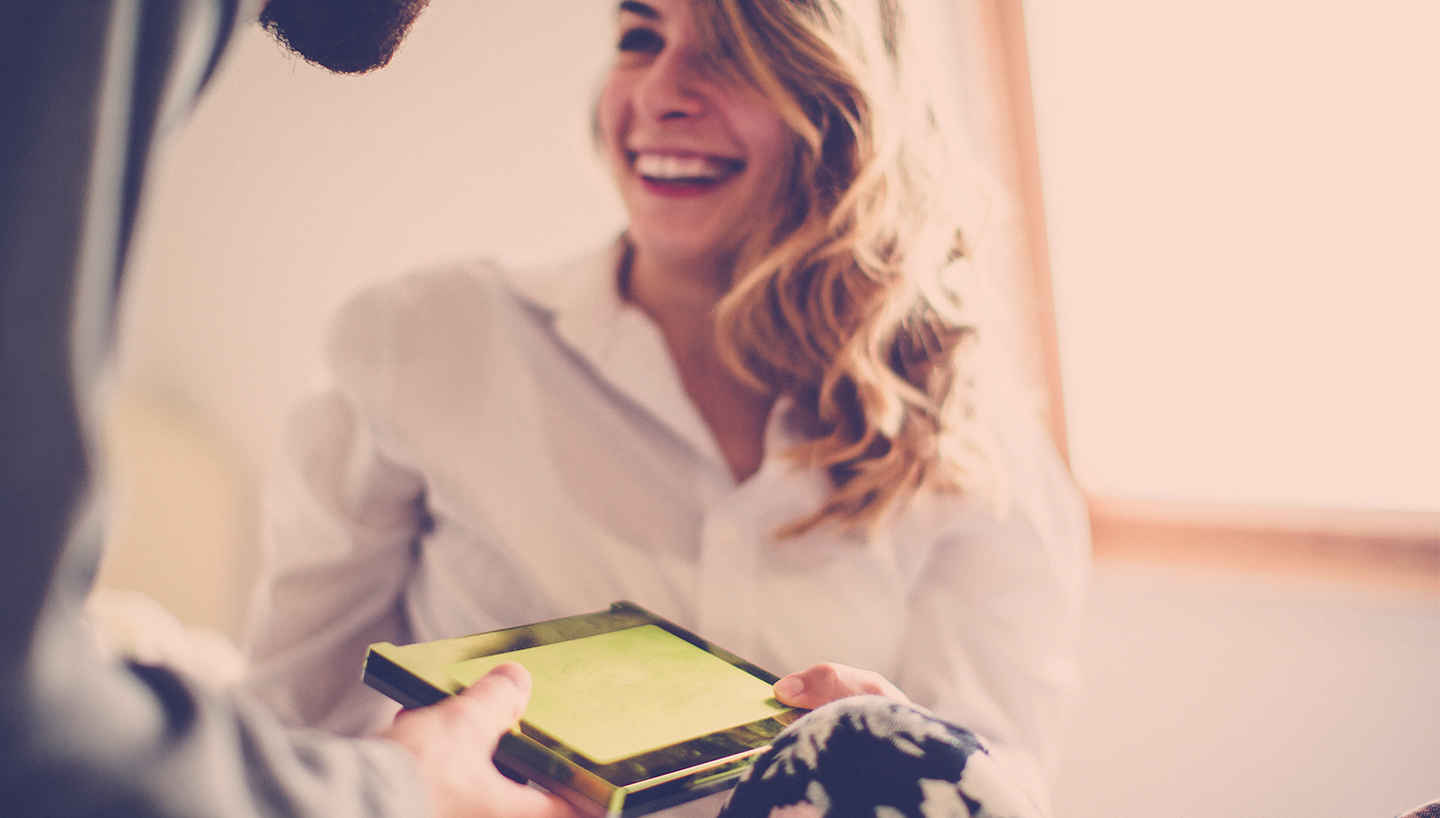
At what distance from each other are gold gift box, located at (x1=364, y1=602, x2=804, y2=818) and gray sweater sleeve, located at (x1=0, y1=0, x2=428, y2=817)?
0.63 ft

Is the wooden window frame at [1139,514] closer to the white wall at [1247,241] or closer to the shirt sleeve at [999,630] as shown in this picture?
the white wall at [1247,241]

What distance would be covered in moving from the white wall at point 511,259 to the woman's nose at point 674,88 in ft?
1.00

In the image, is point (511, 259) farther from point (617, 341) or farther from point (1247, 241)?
point (1247, 241)

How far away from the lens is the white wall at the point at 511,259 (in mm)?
960

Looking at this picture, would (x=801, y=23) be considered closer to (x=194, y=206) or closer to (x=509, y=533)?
(x=509, y=533)

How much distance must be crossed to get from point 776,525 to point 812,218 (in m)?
0.32

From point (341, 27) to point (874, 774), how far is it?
478mm

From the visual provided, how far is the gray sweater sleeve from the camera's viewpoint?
0.74 ft

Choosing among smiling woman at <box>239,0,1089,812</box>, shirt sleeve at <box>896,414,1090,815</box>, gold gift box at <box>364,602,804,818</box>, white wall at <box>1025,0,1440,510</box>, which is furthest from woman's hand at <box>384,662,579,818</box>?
white wall at <box>1025,0,1440,510</box>

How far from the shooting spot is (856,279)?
2.92 ft

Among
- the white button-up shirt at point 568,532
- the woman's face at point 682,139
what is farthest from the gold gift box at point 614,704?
the woman's face at point 682,139

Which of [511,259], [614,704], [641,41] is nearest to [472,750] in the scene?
[614,704]

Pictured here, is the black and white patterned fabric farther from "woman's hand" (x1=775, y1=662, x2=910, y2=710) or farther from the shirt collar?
the shirt collar

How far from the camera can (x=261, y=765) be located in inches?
10.8
